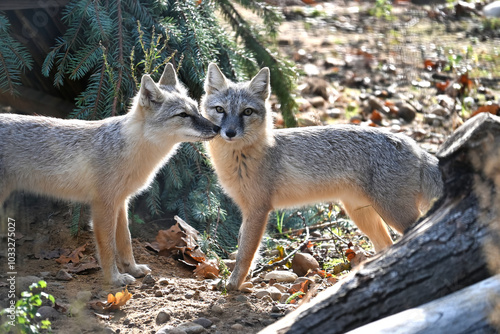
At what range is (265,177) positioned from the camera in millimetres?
4812

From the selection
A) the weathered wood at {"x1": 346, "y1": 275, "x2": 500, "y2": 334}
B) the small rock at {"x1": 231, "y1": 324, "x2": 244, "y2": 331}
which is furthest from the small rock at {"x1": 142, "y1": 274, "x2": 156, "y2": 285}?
the weathered wood at {"x1": 346, "y1": 275, "x2": 500, "y2": 334}

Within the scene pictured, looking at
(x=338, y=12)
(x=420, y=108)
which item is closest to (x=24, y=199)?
(x=420, y=108)

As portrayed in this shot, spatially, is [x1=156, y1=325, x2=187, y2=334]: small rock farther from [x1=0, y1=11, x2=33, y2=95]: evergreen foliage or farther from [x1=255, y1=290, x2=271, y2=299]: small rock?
[x1=0, y1=11, x2=33, y2=95]: evergreen foliage

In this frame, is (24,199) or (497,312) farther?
(24,199)

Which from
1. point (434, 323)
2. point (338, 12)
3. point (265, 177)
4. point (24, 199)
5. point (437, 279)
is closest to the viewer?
point (434, 323)

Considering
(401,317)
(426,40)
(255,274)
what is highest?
(401,317)

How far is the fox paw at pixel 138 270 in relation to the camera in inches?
186

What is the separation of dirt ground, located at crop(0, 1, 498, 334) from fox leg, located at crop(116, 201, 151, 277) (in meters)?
0.17

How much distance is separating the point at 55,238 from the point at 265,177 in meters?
2.10

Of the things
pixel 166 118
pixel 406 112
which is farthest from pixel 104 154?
pixel 406 112

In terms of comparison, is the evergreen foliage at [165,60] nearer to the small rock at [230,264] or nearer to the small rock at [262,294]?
the small rock at [230,264]

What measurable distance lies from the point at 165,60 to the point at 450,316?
345 cm

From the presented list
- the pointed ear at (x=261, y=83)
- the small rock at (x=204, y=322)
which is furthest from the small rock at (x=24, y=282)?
the pointed ear at (x=261, y=83)

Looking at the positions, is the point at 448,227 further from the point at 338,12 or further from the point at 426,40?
the point at 338,12
